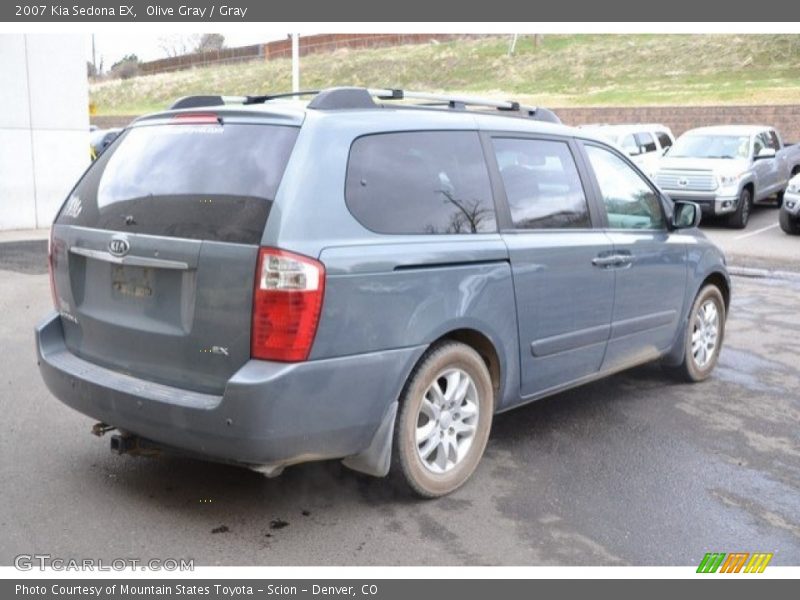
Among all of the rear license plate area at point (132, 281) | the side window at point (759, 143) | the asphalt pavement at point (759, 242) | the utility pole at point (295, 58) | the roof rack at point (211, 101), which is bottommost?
the asphalt pavement at point (759, 242)

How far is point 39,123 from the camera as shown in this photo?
47.6 feet

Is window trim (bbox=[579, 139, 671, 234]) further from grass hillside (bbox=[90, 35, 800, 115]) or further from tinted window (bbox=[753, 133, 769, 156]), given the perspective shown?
grass hillside (bbox=[90, 35, 800, 115])

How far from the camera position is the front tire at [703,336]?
6.36 m

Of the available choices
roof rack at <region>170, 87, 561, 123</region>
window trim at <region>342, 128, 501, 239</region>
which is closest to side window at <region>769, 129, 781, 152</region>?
roof rack at <region>170, 87, 561, 123</region>

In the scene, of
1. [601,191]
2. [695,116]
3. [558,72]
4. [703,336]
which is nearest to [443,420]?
[601,191]

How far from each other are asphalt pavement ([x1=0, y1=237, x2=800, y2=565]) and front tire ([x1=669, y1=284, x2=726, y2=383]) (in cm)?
47

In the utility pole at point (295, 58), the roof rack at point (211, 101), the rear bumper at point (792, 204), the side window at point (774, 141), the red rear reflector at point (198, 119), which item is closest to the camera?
the red rear reflector at point (198, 119)

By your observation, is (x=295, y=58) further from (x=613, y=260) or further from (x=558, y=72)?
(x=558, y=72)

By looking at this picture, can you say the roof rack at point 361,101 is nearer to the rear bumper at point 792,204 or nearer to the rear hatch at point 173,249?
the rear hatch at point 173,249

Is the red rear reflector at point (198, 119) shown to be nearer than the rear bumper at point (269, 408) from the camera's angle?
No

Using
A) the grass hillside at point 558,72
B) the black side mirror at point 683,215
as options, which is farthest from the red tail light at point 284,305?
the grass hillside at point 558,72

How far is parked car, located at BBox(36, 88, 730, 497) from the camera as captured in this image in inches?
140

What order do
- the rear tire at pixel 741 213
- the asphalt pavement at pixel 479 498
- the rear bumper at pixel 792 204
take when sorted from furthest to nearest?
the rear tire at pixel 741 213
the rear bumper at pixel 792 204
the asphalt pavement at pixel 479 498

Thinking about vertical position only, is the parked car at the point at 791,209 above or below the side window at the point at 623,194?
below
